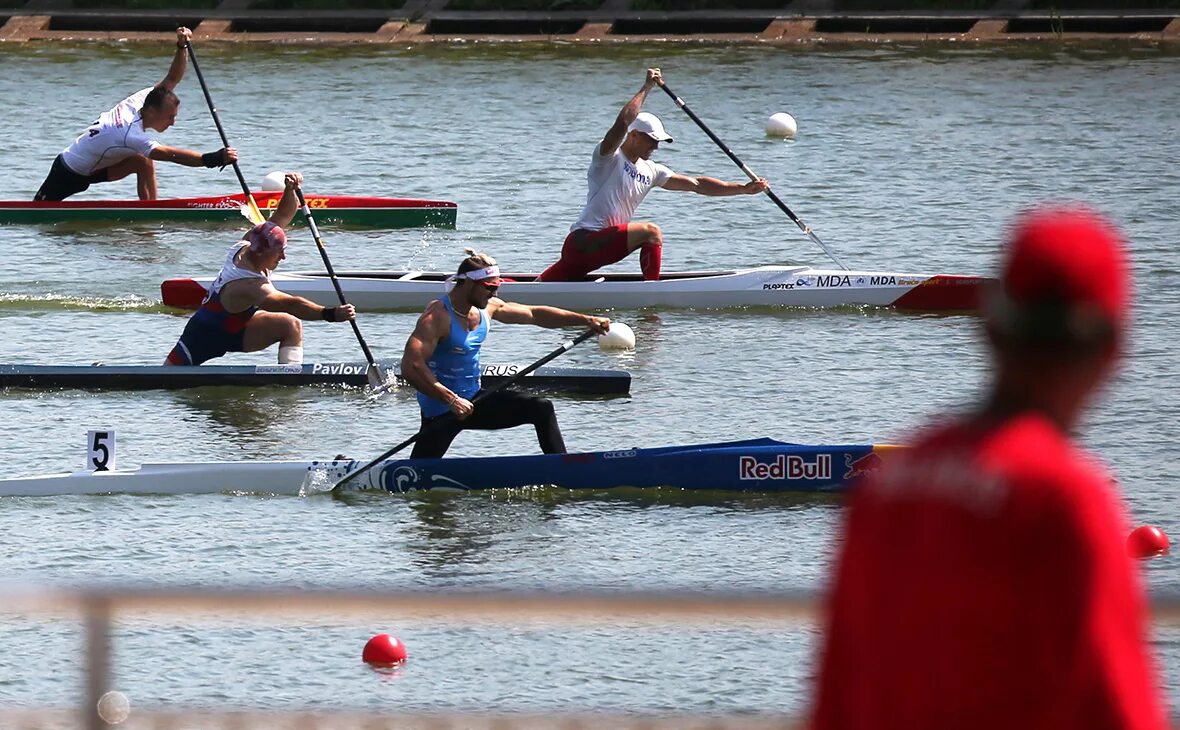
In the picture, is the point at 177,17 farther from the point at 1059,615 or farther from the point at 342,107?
the point at 1059,615

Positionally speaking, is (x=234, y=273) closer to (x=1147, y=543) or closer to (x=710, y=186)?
(x=710, y=186)

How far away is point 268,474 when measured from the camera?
975 centimetres

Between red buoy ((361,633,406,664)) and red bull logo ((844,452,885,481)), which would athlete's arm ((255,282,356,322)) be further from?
red buoy ((361,633,406,664))

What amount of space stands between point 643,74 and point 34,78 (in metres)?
8.60

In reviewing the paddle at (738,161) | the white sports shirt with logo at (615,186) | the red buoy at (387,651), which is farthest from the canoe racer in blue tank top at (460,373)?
the paddle at (738,161)

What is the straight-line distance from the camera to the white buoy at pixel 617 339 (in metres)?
13.1

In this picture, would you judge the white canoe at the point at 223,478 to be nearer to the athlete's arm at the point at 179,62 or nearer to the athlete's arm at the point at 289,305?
the athlete's arm at the point at 289,305

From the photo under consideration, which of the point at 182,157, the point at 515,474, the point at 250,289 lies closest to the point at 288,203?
the point at 250,289

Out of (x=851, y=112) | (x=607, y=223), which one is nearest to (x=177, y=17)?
(x=851, y=112)

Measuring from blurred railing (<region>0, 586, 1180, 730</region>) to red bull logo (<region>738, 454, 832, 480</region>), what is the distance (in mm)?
5822

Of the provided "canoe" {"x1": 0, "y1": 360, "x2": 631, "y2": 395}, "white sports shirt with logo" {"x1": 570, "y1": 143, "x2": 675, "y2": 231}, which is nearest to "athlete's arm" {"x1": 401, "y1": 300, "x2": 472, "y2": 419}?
"canoe" {"x1": 0, "y1": 360, "x2": 631, "y2": 395}

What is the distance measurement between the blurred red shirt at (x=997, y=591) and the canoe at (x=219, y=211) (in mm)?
15027

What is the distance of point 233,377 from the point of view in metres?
11.9

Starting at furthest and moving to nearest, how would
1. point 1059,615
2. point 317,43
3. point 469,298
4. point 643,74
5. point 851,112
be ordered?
point 317,43
point 643,74
point 851,112
point 469,298
point 1059,615
